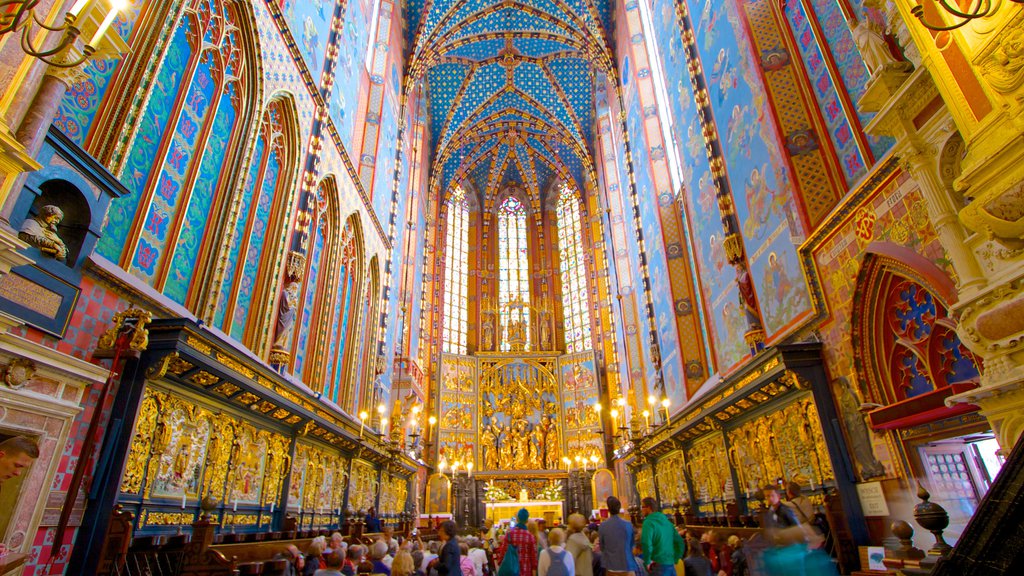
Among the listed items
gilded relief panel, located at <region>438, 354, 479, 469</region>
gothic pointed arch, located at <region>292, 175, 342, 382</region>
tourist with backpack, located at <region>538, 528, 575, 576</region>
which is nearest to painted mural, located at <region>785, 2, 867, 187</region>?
tourist with backpack, located at <region>538, 528, 575, 576</region>

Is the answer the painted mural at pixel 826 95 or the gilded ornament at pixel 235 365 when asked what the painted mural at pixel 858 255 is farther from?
the gilded ornament at pixel 235 365

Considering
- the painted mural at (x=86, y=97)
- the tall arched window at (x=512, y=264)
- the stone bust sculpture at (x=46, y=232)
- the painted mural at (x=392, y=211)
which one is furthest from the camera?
the tall arched window at (x=512, y=264)

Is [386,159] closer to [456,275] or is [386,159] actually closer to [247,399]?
[247,399]

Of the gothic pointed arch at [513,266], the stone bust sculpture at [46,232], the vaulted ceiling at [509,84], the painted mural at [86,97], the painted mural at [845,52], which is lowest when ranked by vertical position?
the stone bust sculpture at [46,232]

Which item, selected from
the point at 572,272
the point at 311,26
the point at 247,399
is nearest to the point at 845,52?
the point at 247,399

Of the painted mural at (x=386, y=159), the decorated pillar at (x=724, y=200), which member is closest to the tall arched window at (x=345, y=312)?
the painted mural at (x=386, y=159)

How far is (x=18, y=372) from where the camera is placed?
13.4ft

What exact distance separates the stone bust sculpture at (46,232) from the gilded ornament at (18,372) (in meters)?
1.07

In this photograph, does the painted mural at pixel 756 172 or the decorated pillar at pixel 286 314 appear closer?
the painted mural at pixel 756 172

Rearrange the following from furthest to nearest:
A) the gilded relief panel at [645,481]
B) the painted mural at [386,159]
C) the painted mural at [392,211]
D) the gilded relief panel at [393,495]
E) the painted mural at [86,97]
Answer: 1. the painted mural at [392,211]
2. the painted mural at [386,159]
3. the gilded relief panel at [645,481]
4. the gilded relief panel at [393,495]
5. the painted mural at [86,97]

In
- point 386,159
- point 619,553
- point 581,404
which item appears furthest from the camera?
point 581,404

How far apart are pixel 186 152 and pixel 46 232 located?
11.7ft

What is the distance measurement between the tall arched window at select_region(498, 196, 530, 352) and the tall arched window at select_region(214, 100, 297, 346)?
20.5 metres

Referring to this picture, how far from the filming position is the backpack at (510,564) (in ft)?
18.0
